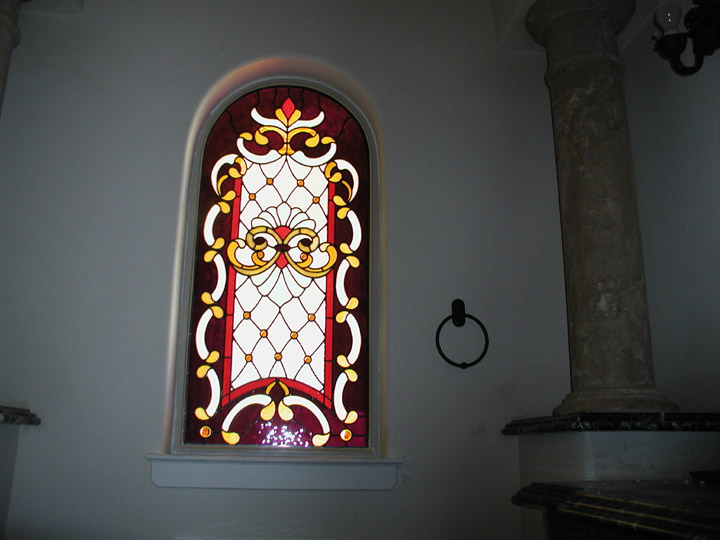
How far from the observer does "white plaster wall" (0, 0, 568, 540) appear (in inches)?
116

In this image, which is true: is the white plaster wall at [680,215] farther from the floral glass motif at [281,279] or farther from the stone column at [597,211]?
the floral glass motif at [281,279]

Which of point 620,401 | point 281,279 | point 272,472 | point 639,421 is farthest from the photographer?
point 281,279

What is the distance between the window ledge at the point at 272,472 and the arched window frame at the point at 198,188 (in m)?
0.12

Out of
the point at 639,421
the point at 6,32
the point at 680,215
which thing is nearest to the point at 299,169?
the point at 6,32

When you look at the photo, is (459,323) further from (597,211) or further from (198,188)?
(198,188)

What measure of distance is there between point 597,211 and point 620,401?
33.6 inches

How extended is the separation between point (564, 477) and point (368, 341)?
1145 mm

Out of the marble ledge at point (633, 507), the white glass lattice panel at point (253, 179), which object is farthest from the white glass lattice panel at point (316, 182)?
the marble ledge at point (633, 507)

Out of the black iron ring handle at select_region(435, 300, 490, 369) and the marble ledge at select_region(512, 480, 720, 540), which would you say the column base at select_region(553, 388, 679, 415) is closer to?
the marble ledge at select_region(512, 480, 720, 540)

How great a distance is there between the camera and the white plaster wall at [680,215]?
9.41 feet

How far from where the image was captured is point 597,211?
301 cm

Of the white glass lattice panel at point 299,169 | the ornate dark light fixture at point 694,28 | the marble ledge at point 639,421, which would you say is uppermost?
the ornate dark light fixture at point 694,28

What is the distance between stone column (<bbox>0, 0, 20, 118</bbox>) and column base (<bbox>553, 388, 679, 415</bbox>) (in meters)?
3.00

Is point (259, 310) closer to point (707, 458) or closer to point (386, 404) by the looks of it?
point (386, 404)
